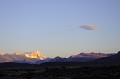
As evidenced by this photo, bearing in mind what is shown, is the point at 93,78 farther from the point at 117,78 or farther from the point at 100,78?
the point at 117,78

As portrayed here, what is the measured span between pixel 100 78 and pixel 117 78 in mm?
4779

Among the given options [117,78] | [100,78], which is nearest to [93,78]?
[100,78]

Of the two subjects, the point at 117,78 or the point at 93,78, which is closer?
the point at 117,78

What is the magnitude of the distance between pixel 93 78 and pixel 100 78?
1.63 m

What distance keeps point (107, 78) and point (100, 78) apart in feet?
5.99

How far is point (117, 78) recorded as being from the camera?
59.6 metres

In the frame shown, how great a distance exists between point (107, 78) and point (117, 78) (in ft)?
9.78

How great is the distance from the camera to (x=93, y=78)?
64.0m

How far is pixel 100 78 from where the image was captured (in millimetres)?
63281

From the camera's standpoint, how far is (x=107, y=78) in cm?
6206
